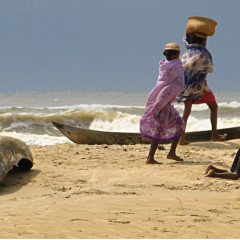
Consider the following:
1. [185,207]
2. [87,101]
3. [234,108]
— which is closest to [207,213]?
[185,207]

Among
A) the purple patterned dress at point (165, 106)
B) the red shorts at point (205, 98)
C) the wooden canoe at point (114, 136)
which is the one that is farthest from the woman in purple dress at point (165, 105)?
the wooden canoe at point (114, 136)

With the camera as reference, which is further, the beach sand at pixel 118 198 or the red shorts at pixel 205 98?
the red shorts at pixel 205 98

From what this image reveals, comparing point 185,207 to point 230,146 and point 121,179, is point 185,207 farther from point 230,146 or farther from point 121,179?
point 230,146

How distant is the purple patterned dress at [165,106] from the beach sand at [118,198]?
55 centimetres

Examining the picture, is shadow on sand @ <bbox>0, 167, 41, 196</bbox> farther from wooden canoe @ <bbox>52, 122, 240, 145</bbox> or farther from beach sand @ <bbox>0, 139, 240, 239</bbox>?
wooden canoe @ <bbox>52, 122, 240, 145</bbox>

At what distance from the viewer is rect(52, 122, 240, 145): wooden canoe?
899 cm

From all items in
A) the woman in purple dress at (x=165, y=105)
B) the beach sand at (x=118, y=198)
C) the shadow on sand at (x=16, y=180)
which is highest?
the woman in purple dress at (x=165, y=105)

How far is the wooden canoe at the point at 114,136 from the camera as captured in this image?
29.5 feet

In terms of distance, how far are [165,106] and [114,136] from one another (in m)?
2.67

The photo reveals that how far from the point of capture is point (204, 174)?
5883mm

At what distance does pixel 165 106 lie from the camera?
6.64 m

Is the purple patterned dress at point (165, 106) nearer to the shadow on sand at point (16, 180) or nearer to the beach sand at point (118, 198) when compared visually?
the beach sand at point (118, 198)

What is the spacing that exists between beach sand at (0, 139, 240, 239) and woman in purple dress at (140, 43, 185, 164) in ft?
1.59

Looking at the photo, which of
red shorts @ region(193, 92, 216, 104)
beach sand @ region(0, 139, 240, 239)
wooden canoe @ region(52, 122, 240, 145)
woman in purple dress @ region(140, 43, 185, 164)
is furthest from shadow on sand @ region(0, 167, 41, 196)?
red shorts @ region(193, 92, 216, 104)
